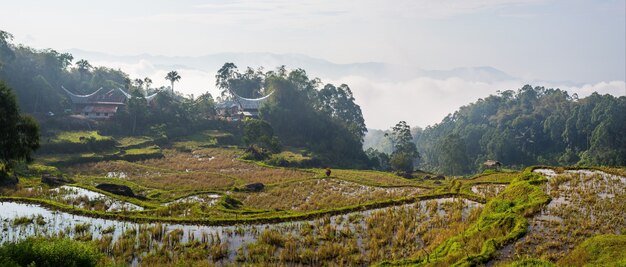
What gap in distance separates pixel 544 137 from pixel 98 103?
9026 centimetres

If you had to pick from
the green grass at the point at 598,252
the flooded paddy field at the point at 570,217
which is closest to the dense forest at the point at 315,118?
the flooded paddy field at the point at 570,217

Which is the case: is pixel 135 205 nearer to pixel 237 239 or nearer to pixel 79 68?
pixel 237 239

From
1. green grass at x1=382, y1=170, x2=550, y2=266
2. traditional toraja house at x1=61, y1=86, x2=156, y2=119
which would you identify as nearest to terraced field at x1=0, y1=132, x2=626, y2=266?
green grass at x1=382, y1=170, x2=550, y2=266

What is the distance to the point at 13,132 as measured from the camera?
81.8 feet

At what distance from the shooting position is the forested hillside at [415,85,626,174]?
82250 millimetres

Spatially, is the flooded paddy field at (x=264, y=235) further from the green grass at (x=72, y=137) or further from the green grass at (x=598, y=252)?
the green grass at (x=72, y=137)

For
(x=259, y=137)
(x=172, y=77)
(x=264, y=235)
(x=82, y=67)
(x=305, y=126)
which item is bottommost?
(x=264, y=235)

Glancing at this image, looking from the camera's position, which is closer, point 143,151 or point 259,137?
point 143,151

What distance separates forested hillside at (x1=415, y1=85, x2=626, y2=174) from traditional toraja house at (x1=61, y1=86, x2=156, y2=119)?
2321 inches

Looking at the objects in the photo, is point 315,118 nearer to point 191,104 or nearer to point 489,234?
point 191,104

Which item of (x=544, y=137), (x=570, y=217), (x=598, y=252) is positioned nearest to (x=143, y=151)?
(x=570, y=217)

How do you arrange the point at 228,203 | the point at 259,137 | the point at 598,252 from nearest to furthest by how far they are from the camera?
the point at 598,252 → the point at 228,203 → the point at 259,137

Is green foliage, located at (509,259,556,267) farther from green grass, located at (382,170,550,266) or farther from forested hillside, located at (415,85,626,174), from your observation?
forested hillside, located at (415,85,626,174)

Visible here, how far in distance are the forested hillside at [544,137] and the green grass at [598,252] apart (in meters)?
73.5
